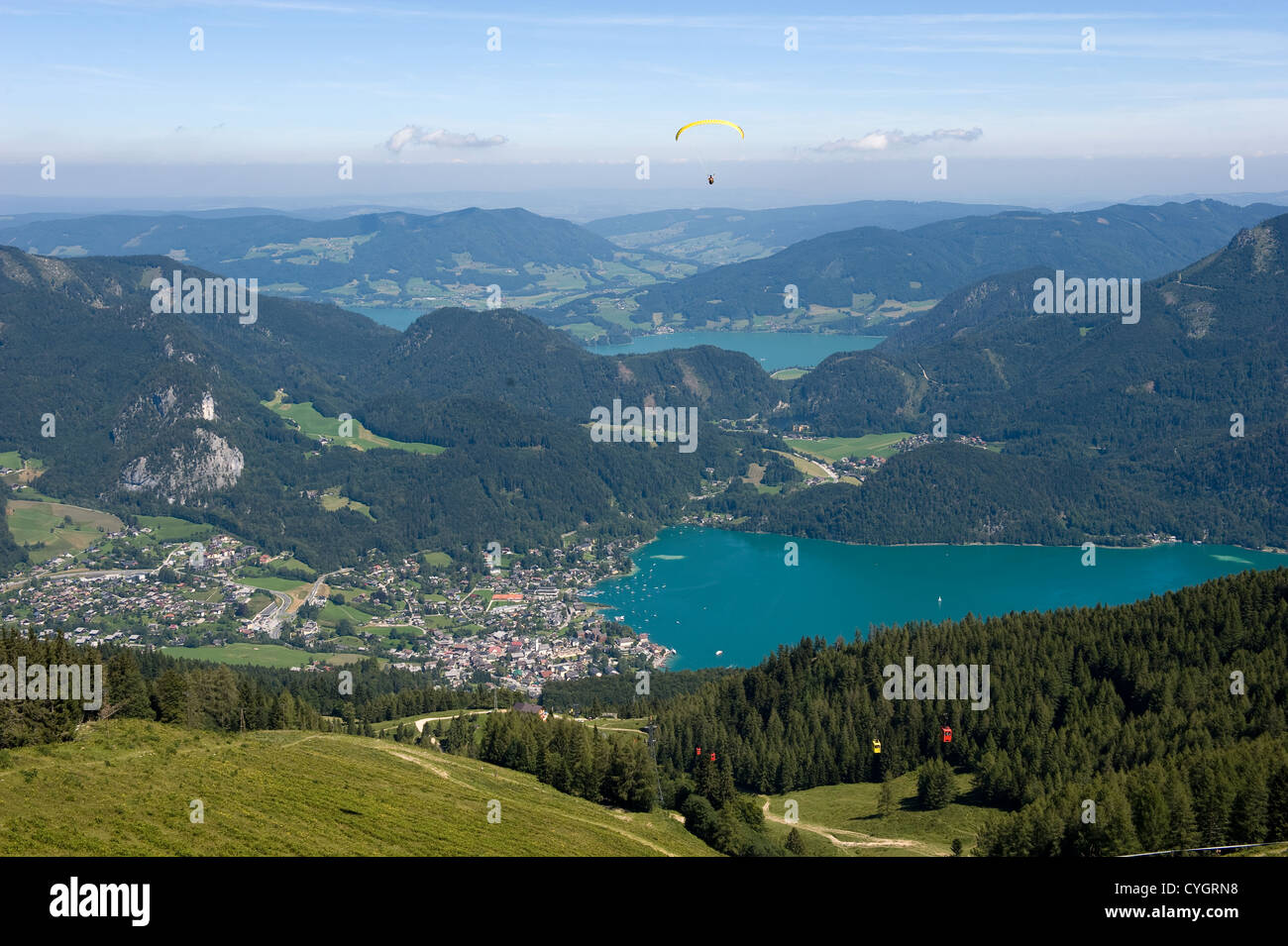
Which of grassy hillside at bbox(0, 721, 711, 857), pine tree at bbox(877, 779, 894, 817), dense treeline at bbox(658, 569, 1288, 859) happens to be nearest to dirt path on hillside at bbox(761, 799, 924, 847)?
pine tree at bbox(877, 779, 894, 817)

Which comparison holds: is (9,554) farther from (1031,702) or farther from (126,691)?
(1031,702)

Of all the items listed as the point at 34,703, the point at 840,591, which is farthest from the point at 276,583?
the point at 34,703

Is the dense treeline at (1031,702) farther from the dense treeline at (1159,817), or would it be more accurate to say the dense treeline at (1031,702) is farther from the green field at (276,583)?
the green field at (276,583)

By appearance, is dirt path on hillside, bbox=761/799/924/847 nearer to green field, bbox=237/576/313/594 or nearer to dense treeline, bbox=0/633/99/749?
dense treeline, bbox=0/633/99/749

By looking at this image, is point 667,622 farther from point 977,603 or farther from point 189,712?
point 189,712

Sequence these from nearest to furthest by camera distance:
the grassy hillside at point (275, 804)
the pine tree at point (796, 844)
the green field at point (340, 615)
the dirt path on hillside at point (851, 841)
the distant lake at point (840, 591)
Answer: the grassy hillside at point (275, 804), the pine tree at point (796, 844), the dirt path on hillside at point (851, 841), the distant lake at point (840, 591), the green field at point (340, 615)

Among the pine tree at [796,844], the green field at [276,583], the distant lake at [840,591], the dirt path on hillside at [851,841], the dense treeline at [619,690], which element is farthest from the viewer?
the green field at [276,583]

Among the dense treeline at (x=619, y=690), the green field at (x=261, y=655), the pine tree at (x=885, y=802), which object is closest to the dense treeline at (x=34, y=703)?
the pine tree at (x=885, y=802)
